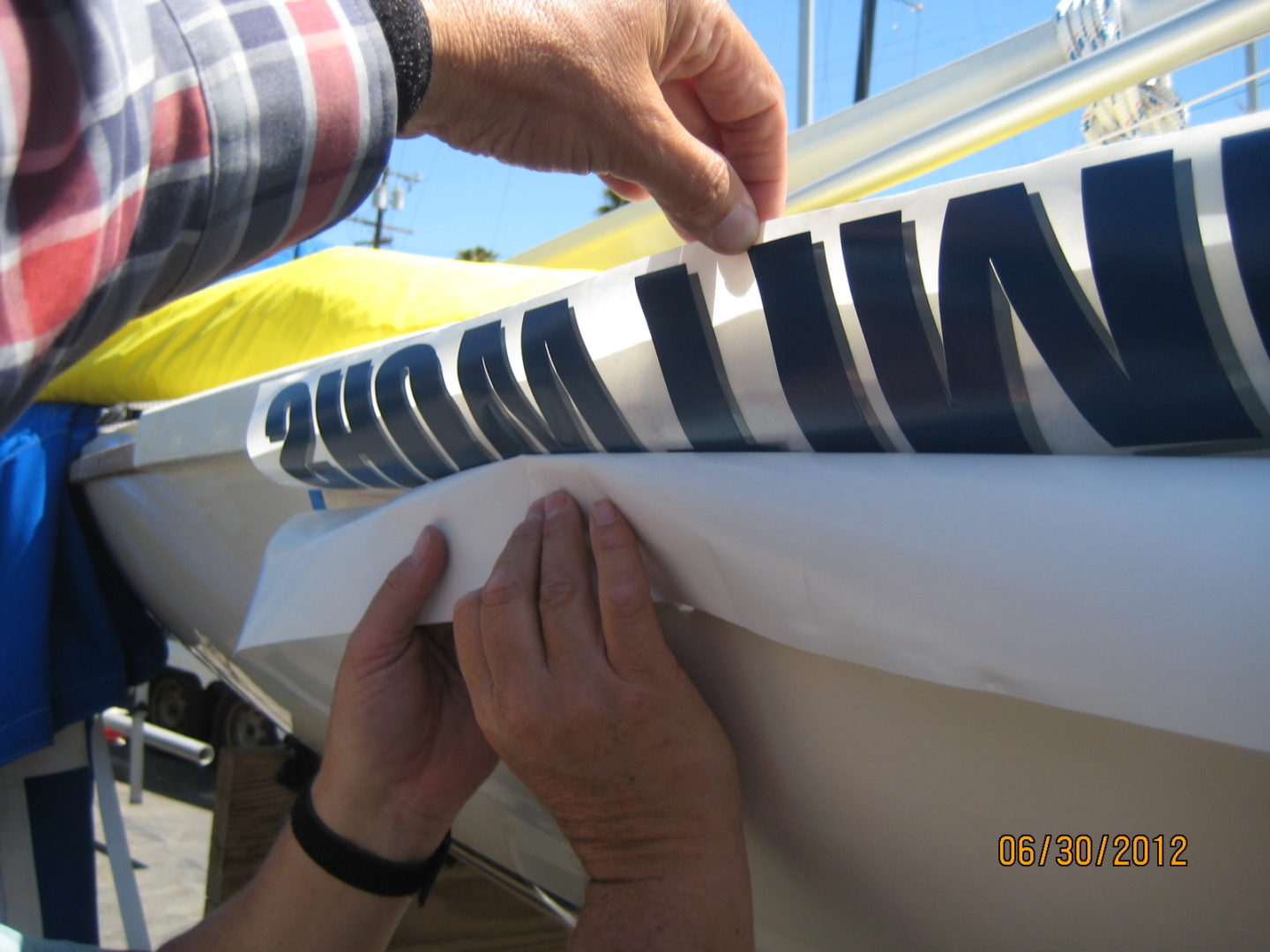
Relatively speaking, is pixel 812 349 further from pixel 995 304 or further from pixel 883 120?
pixel 883 120

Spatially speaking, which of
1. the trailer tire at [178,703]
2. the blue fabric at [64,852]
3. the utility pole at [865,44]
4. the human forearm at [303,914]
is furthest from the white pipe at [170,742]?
the utility pole at [865,44]

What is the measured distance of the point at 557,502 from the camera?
0.65 metres

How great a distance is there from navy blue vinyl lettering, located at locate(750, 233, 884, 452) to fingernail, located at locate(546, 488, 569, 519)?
0.63 ft

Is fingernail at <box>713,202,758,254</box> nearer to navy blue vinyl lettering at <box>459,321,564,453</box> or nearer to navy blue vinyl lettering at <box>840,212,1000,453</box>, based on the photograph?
navy blue vinyl lettering at <box>840,212,1000,453</box>

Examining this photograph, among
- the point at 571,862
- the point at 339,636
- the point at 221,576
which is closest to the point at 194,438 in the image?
the point at 221,576

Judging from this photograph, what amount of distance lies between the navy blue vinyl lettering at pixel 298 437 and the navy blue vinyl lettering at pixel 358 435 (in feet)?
0.08

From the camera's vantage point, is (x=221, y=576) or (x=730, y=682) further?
(x=221, y=576)

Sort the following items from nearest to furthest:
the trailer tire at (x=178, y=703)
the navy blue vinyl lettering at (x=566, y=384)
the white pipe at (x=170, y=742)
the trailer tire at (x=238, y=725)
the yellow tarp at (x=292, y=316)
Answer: the navy blue vinyl lettering at (x=566, y=384), the yellow tarp at (x=292, y=316), the white pipe at (x=170, y=742), the trailer tire at (x=238, y=725), the trailer tire at (x=178, y=703)

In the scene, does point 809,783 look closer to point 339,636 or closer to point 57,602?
point 339,636

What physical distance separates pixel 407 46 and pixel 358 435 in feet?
1.43

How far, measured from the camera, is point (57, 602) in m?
1.35

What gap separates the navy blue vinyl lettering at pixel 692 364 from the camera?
581 millimetres

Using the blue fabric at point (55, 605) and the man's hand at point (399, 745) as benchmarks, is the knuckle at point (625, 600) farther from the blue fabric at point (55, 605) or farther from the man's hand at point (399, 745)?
the blue fabric at point (55, 605)

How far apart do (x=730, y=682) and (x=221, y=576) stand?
2.89 feet
